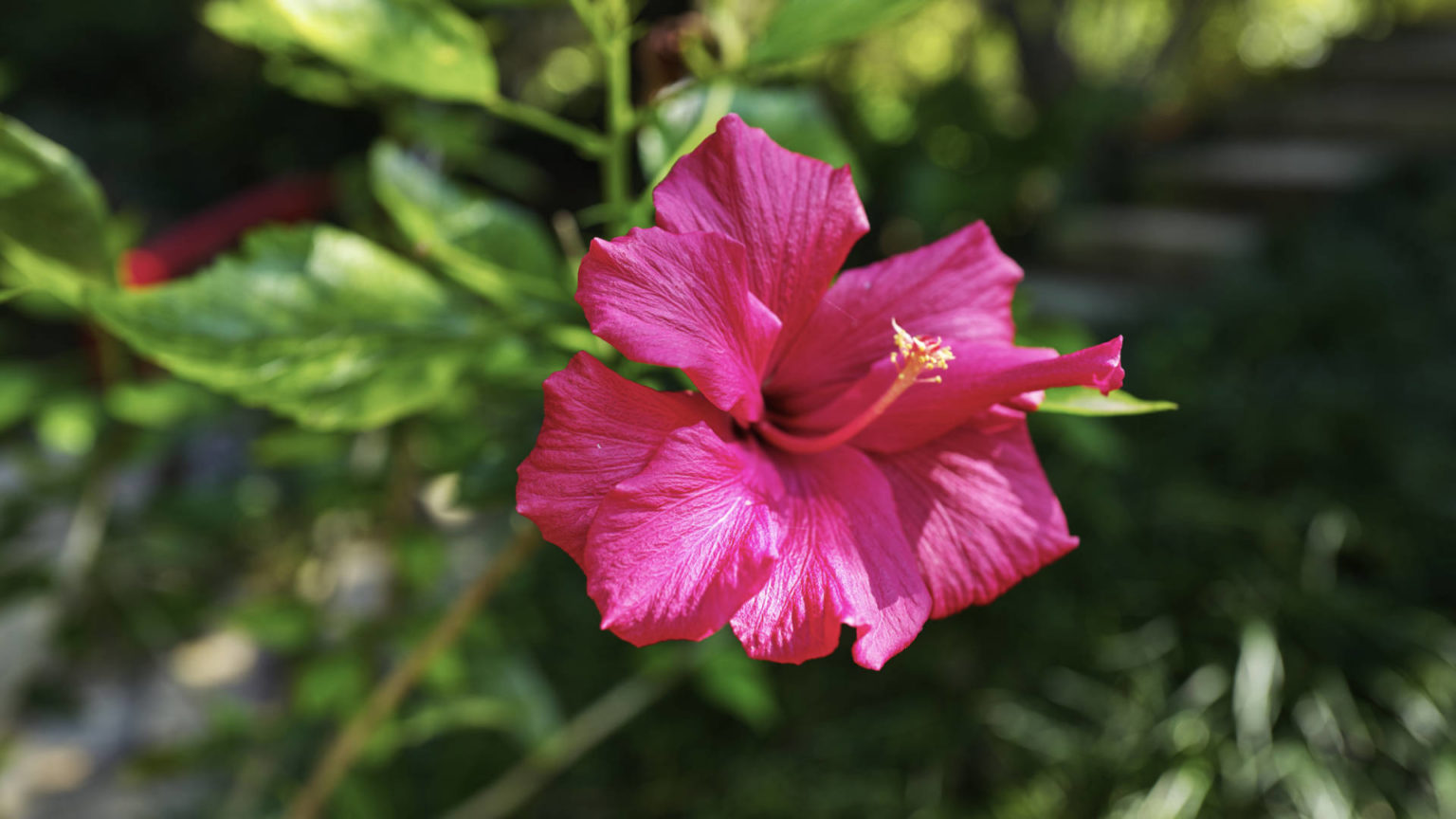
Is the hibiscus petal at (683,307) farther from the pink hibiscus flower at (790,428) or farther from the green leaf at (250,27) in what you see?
the green leaf at (250,27)

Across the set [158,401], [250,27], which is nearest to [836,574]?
[250,27]

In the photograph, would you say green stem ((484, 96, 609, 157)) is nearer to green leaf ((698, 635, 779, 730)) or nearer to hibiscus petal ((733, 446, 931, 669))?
hibiscus petal ((733, 446, 931, 669))

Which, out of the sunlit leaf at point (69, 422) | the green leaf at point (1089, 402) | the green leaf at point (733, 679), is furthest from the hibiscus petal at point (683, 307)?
the sunlit leaf at point (69, 422)

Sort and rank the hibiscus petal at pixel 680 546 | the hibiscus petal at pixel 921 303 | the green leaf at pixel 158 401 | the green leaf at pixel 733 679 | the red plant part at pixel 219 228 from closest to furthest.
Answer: the hibiscus petal at pixel 680 546, the hibiscus petal at pixel 921 303, the green leaf at pixel 158 401, the green leaf at pixel 733 679, the red plant part at pixel 219 228

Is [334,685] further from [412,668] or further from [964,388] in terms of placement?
[964,388]

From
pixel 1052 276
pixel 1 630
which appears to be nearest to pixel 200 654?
pixel 1 630

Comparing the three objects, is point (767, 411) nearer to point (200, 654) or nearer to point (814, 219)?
point (814, 219)
